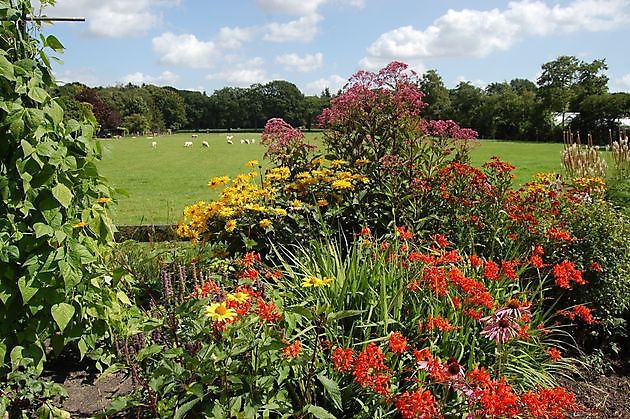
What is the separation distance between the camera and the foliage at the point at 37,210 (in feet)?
8.58

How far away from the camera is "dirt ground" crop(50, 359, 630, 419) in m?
2.95

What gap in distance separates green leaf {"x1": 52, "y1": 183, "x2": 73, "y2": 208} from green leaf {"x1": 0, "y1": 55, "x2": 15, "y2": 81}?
0.52 meters

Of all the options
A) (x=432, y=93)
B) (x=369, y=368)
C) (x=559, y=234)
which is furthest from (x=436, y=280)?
(x=432, y=93)

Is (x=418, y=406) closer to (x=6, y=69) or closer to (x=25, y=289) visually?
(x=25, y=289)

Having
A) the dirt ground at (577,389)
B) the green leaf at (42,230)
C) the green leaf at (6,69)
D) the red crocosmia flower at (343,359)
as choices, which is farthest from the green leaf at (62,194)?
the red crocosmia flower at (343,359)

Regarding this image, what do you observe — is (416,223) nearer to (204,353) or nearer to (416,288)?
(416,288)

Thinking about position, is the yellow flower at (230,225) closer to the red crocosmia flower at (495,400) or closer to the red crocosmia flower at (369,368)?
the red crocosmia flower at (369,368)

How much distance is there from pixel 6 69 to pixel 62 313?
1.13 metres

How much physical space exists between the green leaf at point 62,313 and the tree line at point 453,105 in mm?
11826

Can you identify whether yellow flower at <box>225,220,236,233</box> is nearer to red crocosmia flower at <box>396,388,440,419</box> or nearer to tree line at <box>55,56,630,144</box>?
red crocosmia flower at <box>396,388,440,419</box>

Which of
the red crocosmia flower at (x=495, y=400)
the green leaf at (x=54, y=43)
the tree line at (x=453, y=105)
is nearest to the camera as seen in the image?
the red crocosmia flower at (x=495, y=400)

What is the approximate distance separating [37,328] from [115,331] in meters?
0.47

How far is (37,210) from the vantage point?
272cm

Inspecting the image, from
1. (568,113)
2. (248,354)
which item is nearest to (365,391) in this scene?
(248,354)
